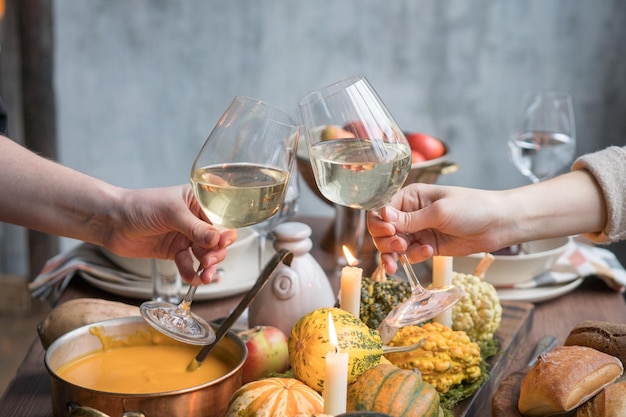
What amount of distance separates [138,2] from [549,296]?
2.47 m

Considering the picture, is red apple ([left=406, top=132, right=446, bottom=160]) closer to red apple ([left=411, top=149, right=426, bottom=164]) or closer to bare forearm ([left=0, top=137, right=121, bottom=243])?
red apple ([left=411, top=149, right=426, bottom=164])

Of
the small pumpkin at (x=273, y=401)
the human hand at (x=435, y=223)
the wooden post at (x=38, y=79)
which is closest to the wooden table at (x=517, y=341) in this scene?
the human hand at (x=435, y=223)

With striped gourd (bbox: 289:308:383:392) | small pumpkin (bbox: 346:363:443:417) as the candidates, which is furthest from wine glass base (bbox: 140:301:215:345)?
small pumpkin (bbox: 346:363:443:417)

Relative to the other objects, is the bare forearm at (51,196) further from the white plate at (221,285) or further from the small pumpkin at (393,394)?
the small pumpkin at (393,394)

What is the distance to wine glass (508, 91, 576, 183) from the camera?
6.69 feet

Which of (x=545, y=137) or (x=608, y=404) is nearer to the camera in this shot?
(x=608, y=404)

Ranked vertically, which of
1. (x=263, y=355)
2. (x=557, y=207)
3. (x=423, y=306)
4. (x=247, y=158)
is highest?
(x=247, y=158)

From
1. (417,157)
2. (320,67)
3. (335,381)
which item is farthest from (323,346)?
(320,67)

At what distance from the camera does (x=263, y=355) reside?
4.15 ft

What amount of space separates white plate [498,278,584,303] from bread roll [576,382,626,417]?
0.66 m

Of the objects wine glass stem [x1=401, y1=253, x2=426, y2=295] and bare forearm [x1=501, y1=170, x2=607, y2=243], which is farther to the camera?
bare forearm [x1=501, y1=170, x2=607, y2=243]

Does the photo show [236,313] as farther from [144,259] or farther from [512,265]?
[512,265]

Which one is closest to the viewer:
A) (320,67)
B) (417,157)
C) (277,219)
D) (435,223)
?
(435,223)

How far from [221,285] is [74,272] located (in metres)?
0.34
